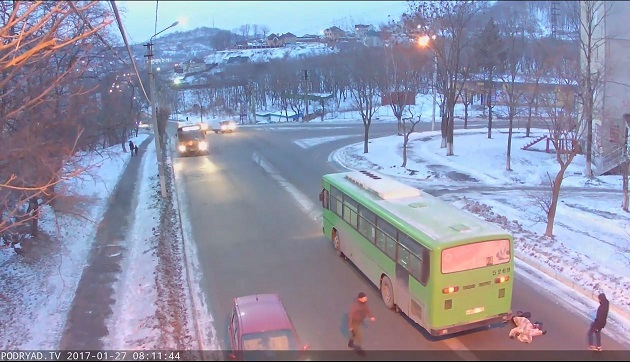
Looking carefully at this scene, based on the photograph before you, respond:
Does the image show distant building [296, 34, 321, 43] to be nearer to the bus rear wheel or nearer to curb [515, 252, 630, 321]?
the bus rear wheel

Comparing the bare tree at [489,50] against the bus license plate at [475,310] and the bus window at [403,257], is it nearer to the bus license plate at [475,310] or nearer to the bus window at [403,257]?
the bus window at [403,257]

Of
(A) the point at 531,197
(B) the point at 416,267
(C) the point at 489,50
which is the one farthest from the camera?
(C) the point at 489,50

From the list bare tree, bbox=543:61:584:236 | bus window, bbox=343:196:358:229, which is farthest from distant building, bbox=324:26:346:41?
bus window, bbox=343:196:358:229

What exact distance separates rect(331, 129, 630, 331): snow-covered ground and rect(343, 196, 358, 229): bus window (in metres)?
5.09

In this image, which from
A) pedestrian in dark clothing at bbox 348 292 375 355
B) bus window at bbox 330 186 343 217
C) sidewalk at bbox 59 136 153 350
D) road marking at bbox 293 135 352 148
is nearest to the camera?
pedestrian in dark clothing at bbox 348 292 375 355

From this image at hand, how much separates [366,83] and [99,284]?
37.5m

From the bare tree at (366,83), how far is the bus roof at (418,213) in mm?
21859

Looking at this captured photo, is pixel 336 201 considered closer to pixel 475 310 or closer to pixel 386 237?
pixel 386 237

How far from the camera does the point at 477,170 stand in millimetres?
29906

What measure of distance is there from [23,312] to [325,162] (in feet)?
73.5

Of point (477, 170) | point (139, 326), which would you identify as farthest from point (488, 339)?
point (477, 170)

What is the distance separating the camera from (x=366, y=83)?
48375 mm

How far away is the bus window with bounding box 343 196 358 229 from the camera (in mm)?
13961

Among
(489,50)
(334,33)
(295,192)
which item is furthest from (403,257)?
(334,33)
